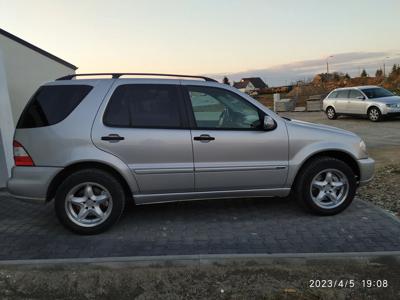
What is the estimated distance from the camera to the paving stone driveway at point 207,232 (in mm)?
4277

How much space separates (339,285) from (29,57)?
7.63 m

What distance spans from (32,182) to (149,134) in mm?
1437

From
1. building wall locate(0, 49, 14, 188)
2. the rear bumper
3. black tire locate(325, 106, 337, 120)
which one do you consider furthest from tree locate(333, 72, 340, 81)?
the rear bumper

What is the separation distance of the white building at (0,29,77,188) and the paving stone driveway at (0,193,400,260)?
1.42 meters

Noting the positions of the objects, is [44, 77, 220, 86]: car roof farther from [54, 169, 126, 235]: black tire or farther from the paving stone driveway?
the paving stone driveway

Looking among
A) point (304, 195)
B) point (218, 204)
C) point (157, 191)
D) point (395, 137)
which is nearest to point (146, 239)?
point (157, 191)

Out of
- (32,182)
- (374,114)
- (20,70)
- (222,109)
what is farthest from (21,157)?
(374,114)

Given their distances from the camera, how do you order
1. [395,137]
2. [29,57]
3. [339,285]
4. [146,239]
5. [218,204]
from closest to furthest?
[339,285], [146,239], [218,204], [29,57], [395,137]

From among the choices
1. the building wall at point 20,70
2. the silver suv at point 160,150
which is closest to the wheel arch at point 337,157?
the silver suv at point 160,150

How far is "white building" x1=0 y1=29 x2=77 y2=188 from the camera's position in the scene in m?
6.77

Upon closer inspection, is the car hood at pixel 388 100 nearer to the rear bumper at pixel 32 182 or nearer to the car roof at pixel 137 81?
the car roof at pixel 137 81

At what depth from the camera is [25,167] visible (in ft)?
15.2

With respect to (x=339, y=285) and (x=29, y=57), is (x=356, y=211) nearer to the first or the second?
(x=339, y=285)

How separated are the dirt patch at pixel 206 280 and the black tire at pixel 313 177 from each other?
4.41ft
